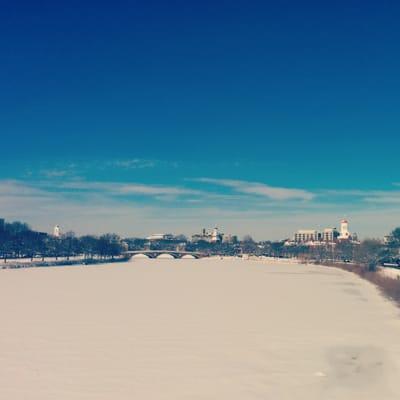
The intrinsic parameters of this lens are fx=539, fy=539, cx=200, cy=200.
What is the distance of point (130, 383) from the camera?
18.2 meters

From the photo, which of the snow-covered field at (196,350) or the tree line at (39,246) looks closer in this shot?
the snow-covered field at (196,350)

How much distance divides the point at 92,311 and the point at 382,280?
43.9m

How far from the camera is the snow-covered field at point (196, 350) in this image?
58.0 feet

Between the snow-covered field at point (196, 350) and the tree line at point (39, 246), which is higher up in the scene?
the tree line at point (39, 246)

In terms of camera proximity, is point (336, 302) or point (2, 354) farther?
point (336, 302)

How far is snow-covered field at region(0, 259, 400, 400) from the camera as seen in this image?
58.0ft

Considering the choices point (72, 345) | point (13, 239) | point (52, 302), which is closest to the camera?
point (72, 345)

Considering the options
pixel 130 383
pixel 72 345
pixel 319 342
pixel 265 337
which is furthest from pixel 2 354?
pixel 319 342

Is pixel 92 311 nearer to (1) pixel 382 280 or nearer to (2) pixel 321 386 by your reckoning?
(2) pixel 321 386

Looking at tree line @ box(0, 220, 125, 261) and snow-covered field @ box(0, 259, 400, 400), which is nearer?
snow-covered field @ box(0, 259, 400, 400)

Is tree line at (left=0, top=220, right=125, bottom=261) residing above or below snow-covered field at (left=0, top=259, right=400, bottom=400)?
above

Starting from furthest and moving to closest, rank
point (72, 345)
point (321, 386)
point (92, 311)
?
1. point (92, 311)
2. point (72, 345)
3. point (321, 386)

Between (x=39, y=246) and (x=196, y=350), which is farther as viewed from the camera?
(x=39, y=246)

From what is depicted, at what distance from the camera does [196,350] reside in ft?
77.8
